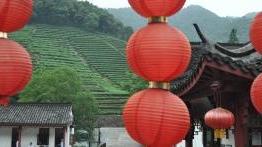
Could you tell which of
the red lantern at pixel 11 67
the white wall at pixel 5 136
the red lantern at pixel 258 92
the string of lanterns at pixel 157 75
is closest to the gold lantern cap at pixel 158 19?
the string of lanterns at pixel 157 75

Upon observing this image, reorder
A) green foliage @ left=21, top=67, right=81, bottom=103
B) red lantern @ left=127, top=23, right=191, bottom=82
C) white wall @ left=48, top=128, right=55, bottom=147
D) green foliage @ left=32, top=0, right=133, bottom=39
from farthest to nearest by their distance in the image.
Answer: green foliage @ left=32, top=0, right=133, bottom=39
green foliage @ left=21, top=67, right=81, bottom=103
white wall @ left=48, top=128, right=55, bottom=147
red lantern @ left=127, top=23, right=191, bottom=82

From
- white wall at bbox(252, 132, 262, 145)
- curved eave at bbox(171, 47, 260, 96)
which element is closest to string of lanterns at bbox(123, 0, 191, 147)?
curved eave at bbox(171, 47, 260, 96)

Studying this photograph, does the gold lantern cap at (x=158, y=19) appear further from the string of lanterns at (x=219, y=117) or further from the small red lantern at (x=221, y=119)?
the small red lantern at (x=221, y=119)

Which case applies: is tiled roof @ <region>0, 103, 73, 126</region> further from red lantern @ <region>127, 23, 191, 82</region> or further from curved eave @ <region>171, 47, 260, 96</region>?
red lantern @ <region>127, 23, 191, 82</region>

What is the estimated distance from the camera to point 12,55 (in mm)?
4207

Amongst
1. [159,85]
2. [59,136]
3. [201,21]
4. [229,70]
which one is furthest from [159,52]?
[201,21]

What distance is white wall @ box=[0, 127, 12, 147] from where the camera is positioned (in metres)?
26.6

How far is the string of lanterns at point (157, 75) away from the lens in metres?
4.05

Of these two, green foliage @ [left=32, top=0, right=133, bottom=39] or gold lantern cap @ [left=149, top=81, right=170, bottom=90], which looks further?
green foliage @ [left=32, top=0, right=133, bottom=39]

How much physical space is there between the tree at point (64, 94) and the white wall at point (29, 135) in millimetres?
6402

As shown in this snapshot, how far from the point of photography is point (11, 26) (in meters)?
4.36

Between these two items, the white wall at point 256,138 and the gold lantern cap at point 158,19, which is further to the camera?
the white wall at point 256,138

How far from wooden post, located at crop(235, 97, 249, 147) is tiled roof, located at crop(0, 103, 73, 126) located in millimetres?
20040

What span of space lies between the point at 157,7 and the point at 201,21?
468 ft
